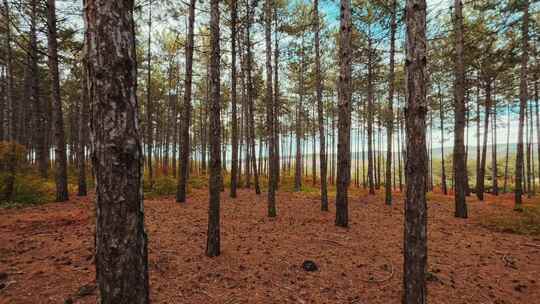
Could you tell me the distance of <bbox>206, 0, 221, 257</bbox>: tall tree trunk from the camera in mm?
4535

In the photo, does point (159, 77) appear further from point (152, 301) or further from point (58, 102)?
point (152, 301)

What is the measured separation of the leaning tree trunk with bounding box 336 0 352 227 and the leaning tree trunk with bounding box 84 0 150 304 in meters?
6.35

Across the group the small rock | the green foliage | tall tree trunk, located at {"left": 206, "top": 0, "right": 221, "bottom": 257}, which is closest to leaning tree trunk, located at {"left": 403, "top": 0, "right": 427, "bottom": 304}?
the small rock

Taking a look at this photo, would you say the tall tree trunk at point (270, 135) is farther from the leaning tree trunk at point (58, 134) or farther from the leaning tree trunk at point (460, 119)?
the leaning tree trunk at point (58, 134)

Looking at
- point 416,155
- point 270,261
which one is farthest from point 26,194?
point 416,155

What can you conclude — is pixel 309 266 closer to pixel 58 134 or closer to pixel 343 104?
pixel 343 104

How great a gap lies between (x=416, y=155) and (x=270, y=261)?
3.50m

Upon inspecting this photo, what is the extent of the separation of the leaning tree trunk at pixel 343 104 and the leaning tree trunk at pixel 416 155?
12.8 feet

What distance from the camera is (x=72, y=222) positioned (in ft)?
21.0

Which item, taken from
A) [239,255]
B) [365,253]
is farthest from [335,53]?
[239,255]

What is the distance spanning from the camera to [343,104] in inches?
277

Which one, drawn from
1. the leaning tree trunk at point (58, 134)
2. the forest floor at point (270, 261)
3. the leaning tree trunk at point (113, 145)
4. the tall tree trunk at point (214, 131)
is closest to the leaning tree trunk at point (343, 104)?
the forest floor at point (270, 261)

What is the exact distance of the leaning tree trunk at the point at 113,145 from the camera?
1.74 m

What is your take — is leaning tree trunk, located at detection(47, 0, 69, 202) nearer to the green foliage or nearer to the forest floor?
the green foliage
